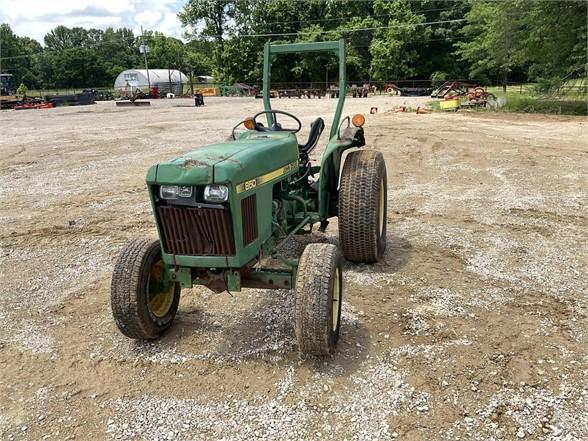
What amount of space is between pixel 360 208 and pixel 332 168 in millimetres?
580

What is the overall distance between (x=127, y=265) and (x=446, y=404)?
2138 mm

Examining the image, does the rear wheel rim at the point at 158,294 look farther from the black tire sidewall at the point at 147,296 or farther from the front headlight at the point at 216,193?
the front headlight at the point at 216,193

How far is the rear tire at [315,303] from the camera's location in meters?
3.01

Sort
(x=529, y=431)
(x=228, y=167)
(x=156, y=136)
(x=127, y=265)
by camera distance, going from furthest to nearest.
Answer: (x=156, y=136) < (x=127, y=265) < (x=228, y=167) < (x=529, y=431)

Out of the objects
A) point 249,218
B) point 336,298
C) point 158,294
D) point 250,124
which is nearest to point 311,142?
point 250,124

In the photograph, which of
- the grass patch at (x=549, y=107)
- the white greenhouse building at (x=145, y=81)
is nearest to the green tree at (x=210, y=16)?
the white greenhouse building at (x=145, y=81)

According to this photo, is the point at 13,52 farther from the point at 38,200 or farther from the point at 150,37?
the point at 38,200

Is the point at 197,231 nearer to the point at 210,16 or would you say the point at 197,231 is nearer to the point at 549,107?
the point at 549,107

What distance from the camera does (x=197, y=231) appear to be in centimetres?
310

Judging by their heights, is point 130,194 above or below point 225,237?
below

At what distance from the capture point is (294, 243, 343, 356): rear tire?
301cm

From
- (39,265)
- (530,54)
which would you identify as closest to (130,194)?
(39,265)

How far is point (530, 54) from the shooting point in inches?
791

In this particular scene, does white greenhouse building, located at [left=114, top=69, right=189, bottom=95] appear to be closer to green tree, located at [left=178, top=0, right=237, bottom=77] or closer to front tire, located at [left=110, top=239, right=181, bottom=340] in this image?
green tree, located at [left=178, top=0, right=237, bottom=77]
